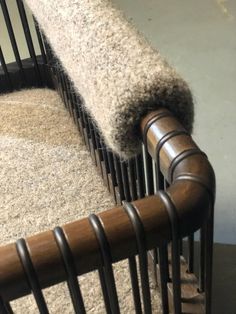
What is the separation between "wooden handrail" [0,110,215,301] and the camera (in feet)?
1.10

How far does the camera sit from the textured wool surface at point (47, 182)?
1.91ft

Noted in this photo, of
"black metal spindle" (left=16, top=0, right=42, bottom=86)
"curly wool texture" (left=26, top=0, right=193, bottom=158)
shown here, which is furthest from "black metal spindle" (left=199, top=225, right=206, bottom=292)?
"black metal spindle" (left=16, top=0, right=42, bottom=86)

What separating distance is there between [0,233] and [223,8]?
1.43 meters

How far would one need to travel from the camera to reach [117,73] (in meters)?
0.45

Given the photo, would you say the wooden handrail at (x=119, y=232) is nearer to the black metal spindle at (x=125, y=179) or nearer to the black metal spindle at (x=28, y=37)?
the black metal spindle at (x=125, y=179)

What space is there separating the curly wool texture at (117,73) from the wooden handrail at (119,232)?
0.25 feet

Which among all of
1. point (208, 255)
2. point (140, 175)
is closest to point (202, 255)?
point (208, 255)

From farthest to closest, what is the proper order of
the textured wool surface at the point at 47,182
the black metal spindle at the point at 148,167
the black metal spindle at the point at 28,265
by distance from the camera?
the textured wool surface at the point at 47,182 → the black metal spindle at the point at 148,167 → the black metal spindle at the point at 28,265

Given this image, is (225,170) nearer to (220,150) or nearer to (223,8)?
(220,150)

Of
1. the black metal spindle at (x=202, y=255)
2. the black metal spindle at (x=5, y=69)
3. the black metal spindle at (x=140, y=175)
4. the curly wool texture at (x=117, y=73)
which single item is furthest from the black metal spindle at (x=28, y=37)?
the black metal spindle at (x=202, y=255)

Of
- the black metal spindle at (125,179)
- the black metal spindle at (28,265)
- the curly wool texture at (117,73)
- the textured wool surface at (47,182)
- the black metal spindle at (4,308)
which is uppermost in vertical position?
the curly wool texture at (117,73)

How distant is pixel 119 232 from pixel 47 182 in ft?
1.36

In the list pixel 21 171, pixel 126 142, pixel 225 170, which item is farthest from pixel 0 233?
pixel 225 170

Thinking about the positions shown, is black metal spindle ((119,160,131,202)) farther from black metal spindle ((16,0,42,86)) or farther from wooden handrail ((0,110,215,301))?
black metal spindle ((16,0,42,86))
